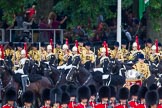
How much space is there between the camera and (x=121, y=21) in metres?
46.6

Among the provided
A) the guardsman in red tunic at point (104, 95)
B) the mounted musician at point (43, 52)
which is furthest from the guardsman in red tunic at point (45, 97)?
the mounted musician at point (43, 52)

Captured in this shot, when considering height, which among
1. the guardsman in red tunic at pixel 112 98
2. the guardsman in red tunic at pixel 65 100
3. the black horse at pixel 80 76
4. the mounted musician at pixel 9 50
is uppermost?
the mounted musician at pixel 9 50

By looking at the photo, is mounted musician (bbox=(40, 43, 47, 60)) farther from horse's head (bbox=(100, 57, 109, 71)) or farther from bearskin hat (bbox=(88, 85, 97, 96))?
bearskin hat (bbox=(88, 85, 97, 96))

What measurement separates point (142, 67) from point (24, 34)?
396 inches

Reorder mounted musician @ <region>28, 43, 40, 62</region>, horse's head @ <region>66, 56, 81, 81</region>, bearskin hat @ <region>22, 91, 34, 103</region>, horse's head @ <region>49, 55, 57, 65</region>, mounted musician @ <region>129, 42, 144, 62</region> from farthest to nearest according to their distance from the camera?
mounted musician @ <region>28, 43, 40, 62</region>
horse's head @ <region>49, 55, 57, 65</region>
mounted musician @ <region>129, 42, 144, 62</region>
horse's head @ <region>66, 56, 81, 81</region>
bearskin hat @ <region>22, 91, 34, 103</region>

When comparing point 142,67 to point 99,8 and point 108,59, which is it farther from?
point 99,8

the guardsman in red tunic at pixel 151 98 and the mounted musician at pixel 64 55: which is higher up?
the mounted musician at pixel 64 55

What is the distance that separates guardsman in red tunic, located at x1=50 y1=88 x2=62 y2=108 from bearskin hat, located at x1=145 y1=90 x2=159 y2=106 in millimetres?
2230

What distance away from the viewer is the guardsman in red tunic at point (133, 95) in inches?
1206

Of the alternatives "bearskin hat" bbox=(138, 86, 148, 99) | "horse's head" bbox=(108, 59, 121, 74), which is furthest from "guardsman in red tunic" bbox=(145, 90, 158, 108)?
"horse's head" bbox=(108, 59, 121, 74)

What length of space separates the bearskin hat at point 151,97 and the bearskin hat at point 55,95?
2230mm

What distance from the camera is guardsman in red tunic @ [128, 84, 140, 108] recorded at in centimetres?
3062

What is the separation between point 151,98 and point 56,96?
248 cm

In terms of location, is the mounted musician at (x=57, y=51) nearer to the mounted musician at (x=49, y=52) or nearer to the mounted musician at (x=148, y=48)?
the mounted musician at (x=49, y=52)
